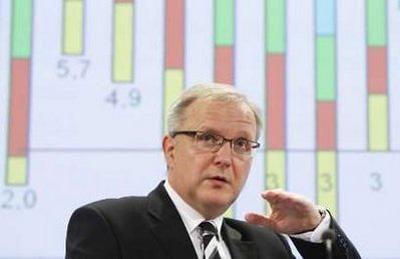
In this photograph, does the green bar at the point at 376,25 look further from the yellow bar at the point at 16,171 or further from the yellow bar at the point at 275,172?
the yellow bar at the point at 16,171

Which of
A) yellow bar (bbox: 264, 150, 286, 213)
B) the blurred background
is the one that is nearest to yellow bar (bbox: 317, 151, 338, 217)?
the blurred background

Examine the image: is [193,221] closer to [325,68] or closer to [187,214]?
[187,214]

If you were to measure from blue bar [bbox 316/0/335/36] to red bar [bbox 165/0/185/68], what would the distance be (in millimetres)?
537

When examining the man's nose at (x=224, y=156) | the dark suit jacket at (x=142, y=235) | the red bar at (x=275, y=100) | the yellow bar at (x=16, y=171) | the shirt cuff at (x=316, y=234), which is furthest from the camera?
the red bar at (x=275, y=100)

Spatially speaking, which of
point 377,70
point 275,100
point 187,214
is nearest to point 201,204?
point 187,214

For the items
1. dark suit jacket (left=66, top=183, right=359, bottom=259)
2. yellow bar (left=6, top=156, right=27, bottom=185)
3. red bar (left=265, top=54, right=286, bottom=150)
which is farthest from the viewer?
red bar (left=265, top=54, right=286, bottom=150)

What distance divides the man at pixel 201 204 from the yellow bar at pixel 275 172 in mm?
813

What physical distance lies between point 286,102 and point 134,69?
0.60 metres

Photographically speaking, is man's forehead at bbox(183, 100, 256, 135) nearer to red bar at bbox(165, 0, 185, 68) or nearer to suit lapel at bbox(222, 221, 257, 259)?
suit lapel at bbox(222, 221, 257, 259)

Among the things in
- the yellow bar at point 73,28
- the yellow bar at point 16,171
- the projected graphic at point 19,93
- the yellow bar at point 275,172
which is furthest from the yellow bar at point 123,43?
the yellow bar at point 275,172

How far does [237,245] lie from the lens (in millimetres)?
2074

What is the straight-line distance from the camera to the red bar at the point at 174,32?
9.95 ft

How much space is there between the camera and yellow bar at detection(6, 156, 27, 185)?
9.48ft

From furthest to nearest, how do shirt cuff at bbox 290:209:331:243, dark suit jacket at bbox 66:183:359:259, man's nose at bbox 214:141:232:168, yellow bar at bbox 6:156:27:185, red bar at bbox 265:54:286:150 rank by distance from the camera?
red bar at bbox 265:54:286:150 → yellow bar at bbox 6:156:27:185 → shirt cuff at bbox 290:209:331:243 → man's nose at bbox 214:141:232:168 → dark suit jacket at bbox 66:183:359:259
